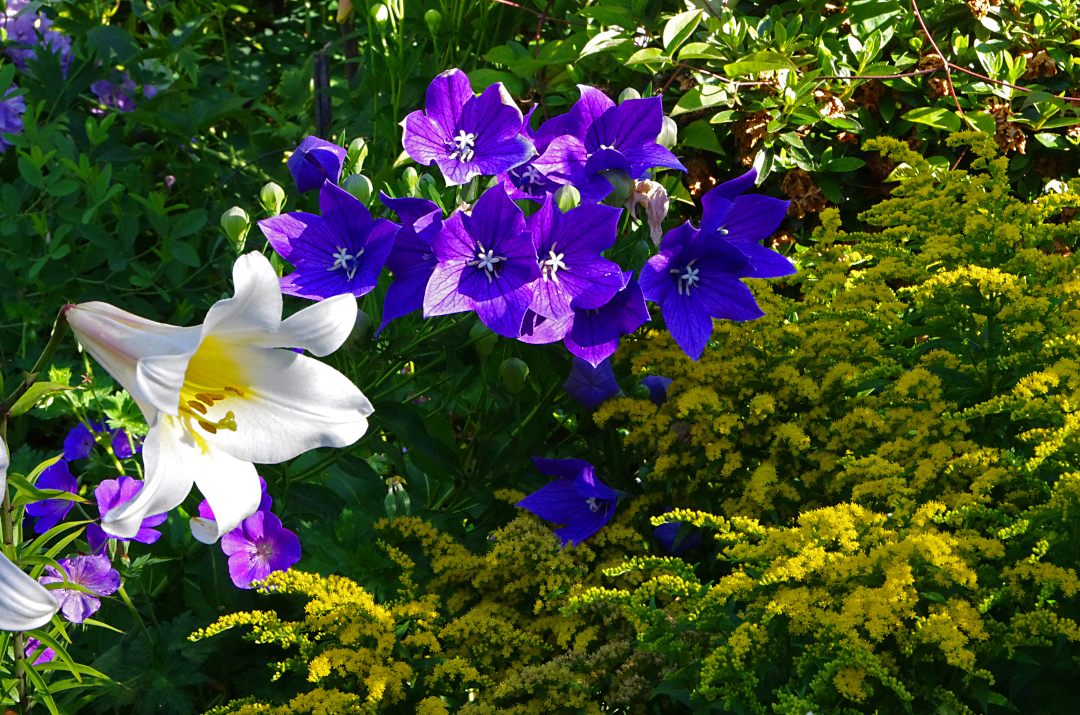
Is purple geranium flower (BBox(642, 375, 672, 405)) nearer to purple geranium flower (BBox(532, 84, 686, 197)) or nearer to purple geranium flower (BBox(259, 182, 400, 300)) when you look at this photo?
purple geranium flower (BBox(532, 84, 686, 197))

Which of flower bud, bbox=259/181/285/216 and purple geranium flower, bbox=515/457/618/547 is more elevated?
flower bud, bbox=259/181/285/216

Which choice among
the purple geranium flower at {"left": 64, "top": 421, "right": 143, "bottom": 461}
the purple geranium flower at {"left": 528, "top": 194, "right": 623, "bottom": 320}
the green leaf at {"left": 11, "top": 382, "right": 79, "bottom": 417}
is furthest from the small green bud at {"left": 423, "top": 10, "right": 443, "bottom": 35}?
the green leaf at {"left": 11, "top": 382, "right": 79, "bottom": 417}

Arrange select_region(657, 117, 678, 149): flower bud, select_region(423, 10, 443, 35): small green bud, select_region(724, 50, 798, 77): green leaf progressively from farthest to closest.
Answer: select_region(423, 10, 443, 35): small green bud → select_region(724, 50, 798, 77): green leaf → select_region(657, 117, 678, 149): flower bud

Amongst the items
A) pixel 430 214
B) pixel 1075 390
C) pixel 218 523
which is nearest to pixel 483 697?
pixel 218 523

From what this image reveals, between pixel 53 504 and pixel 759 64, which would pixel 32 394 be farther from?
pixel 759 64

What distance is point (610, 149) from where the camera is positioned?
1.76 metres

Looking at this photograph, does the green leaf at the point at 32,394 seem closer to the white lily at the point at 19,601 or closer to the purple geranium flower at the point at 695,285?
the white lily at the point at 19,601

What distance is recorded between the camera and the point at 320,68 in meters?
3.03

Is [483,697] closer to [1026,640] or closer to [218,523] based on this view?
[218,523]

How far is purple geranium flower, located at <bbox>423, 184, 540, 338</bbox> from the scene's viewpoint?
1566mm

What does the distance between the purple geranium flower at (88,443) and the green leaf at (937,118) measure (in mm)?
2061

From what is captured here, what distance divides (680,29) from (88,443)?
66.1 inches

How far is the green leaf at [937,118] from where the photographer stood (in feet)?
7.78

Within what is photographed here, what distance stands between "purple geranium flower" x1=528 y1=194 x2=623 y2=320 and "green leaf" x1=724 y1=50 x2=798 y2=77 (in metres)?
0.70
